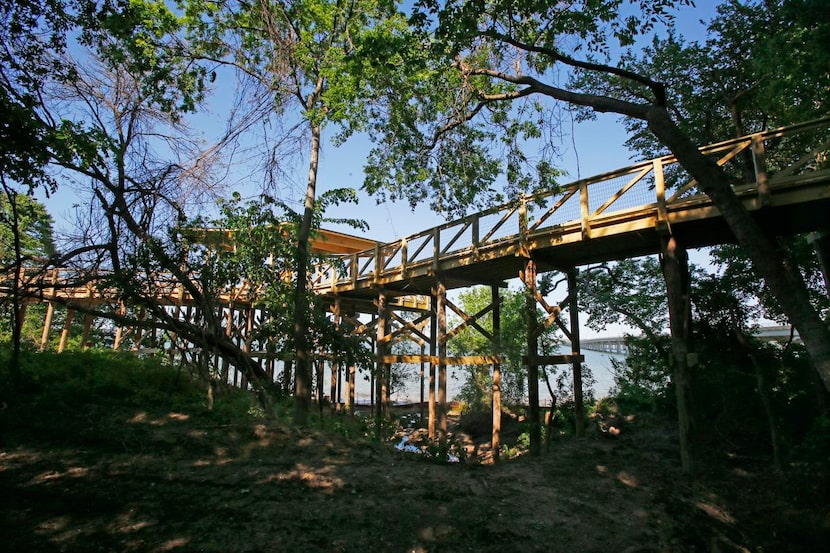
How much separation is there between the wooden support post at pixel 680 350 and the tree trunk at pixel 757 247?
2841mm

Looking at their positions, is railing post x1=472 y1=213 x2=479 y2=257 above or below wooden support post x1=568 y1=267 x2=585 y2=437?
above

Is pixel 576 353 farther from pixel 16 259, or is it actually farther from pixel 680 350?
pixel 16 259

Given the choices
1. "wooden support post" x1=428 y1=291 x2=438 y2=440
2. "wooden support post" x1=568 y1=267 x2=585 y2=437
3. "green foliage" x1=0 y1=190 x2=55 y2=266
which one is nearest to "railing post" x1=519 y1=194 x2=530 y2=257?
"wooden support post" x1=568 y1=267 x2=585 y2=437

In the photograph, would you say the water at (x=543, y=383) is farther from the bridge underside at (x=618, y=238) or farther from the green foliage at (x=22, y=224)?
the green foliage at (x=22, y=224)

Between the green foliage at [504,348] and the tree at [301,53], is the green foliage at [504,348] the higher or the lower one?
the lower one

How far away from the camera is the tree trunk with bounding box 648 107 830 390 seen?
4.56 meters

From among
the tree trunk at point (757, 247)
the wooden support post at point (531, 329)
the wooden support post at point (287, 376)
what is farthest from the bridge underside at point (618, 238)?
the wooden support post at point (287, 376)

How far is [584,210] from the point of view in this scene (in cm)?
903

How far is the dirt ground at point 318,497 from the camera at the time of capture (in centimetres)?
411

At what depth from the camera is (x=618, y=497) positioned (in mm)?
6145

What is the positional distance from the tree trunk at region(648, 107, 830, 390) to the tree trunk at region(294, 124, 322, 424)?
6550mm

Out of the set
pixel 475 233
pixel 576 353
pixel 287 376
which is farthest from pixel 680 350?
pixel 287 376

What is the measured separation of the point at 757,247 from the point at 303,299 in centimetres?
773

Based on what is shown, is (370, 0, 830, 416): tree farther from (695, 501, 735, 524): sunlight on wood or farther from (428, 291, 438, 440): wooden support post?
(428, 291, 438, 440): wooden support post
